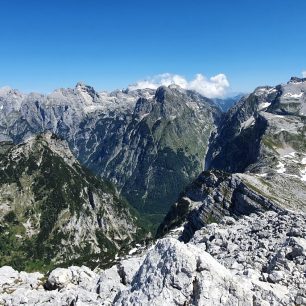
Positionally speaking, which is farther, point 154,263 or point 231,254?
point 231,254

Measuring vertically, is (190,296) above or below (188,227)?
above

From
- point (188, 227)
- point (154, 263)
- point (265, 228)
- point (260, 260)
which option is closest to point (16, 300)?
point (154, 263)

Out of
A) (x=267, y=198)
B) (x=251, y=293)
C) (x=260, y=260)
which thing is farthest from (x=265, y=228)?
(x=267, y=198)

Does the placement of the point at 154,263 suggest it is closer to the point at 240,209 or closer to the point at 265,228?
the point at 265,228

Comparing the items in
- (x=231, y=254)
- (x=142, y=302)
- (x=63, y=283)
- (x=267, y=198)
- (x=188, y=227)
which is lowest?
(x=188, y=227)

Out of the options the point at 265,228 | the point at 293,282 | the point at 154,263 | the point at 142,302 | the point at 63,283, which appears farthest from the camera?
the point at 265,228

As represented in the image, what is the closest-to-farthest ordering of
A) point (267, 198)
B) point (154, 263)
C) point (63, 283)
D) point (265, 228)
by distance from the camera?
point (154, 263)
point (63, 283)
point (265, 228)
point (267, 198)

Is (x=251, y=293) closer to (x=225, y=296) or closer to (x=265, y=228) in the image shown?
(x=225, y=296)
